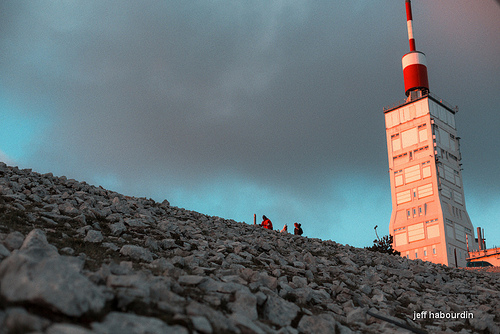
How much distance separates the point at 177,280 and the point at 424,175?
98540mm

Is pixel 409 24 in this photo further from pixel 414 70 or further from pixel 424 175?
pixel 424 175

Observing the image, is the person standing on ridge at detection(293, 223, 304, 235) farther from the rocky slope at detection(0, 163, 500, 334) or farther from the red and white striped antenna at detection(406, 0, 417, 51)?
the red and white striped antenna at detection(406, 0, 417, 51)

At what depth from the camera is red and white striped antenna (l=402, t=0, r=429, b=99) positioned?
105 metres

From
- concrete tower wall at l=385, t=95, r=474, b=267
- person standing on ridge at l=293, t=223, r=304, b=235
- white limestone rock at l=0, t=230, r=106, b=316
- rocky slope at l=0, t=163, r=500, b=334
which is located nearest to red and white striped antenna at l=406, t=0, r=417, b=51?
concrete tower wall at l=385, t=95, r=474, b=267

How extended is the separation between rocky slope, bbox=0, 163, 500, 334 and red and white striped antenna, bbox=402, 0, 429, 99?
9376 cm

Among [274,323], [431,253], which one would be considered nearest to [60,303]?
[274,323]

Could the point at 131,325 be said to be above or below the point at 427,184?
below

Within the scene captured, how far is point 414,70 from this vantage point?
104812mm

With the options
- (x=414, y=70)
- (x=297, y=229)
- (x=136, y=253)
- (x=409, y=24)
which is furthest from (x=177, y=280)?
(x=409, y=24)

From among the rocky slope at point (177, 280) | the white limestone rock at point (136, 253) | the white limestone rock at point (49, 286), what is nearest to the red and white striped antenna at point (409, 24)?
the rocky slope at point (177, 280)

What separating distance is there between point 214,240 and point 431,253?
89.4 m

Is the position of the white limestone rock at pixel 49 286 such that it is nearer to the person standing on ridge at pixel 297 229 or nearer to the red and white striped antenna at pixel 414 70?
the person standing on ridge at pixel 297 229

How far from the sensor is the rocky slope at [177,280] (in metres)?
5.11

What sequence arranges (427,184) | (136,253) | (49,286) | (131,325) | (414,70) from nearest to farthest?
(49,286)
(131,325)
(136,253)
(427,184)
(414,70)
